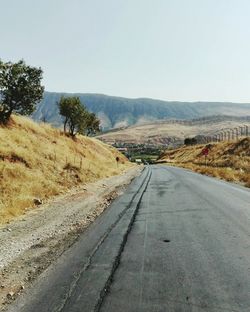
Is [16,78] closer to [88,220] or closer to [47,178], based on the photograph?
[47,178]

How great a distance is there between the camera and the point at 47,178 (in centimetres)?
2844

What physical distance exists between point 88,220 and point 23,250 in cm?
504

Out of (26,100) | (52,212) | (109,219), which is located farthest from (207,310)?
(26,100)

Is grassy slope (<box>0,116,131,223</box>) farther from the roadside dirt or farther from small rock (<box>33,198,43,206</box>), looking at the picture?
the roadside dirt

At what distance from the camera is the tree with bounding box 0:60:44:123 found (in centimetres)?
4069

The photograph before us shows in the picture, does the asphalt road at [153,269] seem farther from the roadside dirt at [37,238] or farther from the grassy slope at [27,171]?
the grassy slope at [27,171]

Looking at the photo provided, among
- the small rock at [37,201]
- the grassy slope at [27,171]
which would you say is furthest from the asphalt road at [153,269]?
the grassy slope at [27,171]

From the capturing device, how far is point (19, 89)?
134 feet

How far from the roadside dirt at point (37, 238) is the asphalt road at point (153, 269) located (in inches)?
15.5

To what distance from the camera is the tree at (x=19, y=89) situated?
4069 centimetres

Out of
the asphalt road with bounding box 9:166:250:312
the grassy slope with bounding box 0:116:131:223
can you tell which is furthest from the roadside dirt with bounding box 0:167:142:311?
the grassy slope with bounding box 0:116:131:223

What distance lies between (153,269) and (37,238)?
5167 mm

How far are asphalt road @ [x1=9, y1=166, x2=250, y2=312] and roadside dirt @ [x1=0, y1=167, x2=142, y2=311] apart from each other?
39cm

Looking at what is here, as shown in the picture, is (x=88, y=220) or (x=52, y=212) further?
(x=52, y=212)
